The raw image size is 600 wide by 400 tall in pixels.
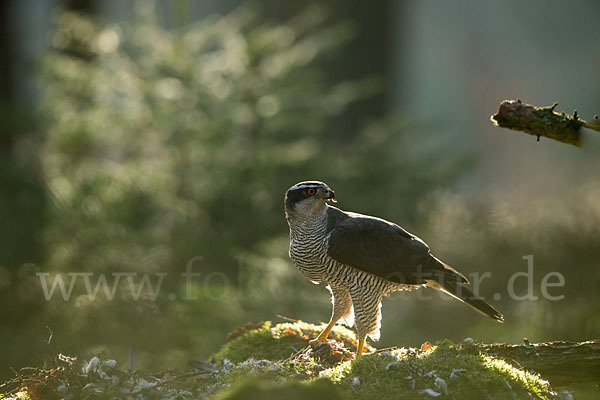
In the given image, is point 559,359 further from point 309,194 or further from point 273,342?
point 273,342

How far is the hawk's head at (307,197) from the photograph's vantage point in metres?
3.47

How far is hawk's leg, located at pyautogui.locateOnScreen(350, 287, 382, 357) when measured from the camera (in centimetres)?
350

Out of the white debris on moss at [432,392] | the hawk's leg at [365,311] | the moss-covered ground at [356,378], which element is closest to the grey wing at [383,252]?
the hawk's leg at [365,311]

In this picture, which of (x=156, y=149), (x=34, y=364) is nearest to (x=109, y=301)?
(x=34, y=364)

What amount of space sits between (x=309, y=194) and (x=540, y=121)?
4.18 ft

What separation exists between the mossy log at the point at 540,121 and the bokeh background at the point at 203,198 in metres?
2.44

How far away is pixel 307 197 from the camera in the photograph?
3.48 meters

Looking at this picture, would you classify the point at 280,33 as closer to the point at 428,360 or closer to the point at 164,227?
the point at 164,227

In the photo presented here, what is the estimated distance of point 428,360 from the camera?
2990 millimetres

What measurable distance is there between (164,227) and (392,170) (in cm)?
301

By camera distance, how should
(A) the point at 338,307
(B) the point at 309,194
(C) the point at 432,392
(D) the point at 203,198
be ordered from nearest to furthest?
(C) the point at 432,392 → (B) the point at 309,194 → (A) the point at 338,307 → (D) the point at 203,198

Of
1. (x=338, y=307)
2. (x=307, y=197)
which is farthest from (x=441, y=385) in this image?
(x=307, y=197)

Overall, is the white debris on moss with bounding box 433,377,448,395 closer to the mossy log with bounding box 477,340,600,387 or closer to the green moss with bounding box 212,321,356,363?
the mossy log with bounding box 477,340,600,387

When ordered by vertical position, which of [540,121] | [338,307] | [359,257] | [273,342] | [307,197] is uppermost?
[540,121]
